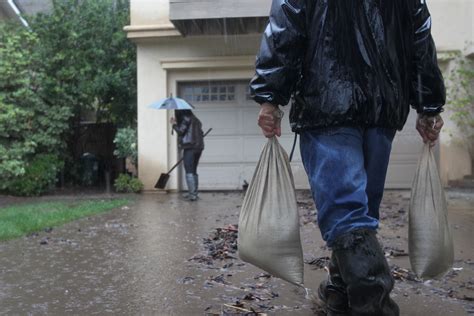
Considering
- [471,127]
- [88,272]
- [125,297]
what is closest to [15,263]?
[88,272]

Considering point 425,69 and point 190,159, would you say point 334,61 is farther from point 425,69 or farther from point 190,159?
point 190,159

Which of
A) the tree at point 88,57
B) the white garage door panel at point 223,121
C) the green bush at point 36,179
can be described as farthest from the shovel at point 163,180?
the tree at point 88,57

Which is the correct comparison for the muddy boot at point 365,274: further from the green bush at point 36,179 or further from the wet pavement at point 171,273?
the green bush at point 36,179

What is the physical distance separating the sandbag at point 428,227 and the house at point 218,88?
7.96 meters

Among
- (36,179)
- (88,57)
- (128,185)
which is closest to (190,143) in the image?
(128,185)

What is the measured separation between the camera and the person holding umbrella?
9672mm

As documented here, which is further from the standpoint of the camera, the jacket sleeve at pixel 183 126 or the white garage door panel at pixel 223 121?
the white garage door panel at pixel 223 121

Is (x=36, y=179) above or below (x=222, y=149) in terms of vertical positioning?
below

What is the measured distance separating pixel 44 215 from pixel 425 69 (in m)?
6.08

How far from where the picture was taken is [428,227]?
2727 mm

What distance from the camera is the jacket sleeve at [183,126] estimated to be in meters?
9.72

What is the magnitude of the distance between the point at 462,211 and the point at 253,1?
5.35 meters

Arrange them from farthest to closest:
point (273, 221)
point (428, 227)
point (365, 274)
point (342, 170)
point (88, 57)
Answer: point (88, 57), point (428, 227), point (273, 221), point (342, 170), point (365, 274)

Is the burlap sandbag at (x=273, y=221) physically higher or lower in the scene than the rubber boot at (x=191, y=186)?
higher
